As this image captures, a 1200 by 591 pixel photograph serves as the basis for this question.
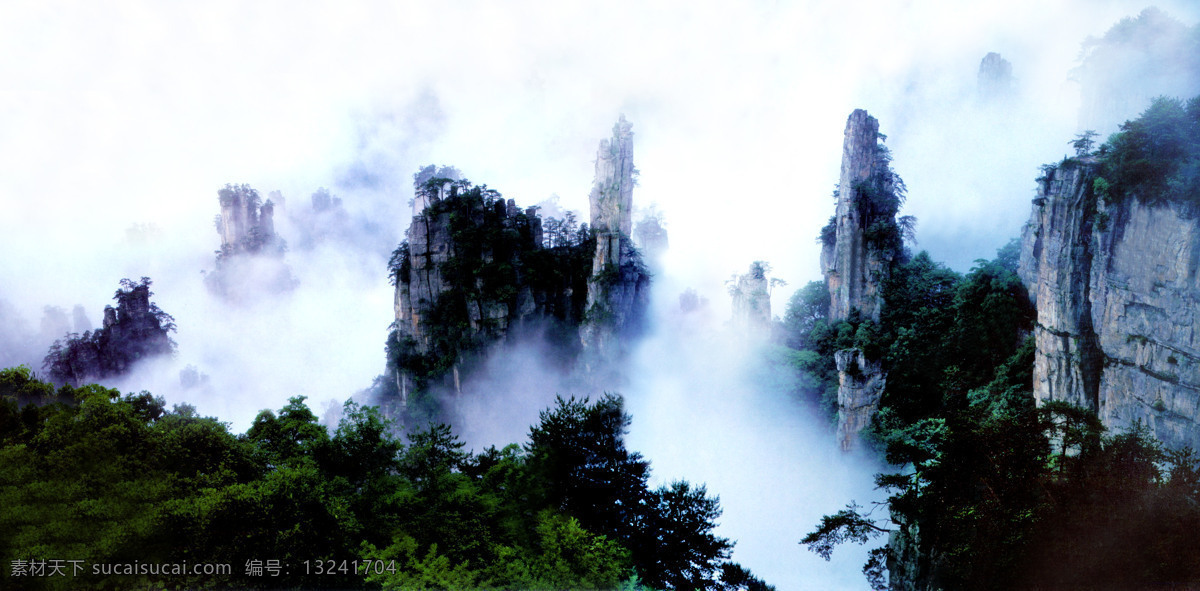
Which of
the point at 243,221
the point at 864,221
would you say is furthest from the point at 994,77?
the point at 243,221

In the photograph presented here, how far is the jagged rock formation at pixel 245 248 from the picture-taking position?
4025 cm

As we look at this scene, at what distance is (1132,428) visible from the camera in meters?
12.3

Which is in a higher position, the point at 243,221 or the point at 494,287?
the point at 243,221

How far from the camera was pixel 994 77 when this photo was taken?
2306 centimetres

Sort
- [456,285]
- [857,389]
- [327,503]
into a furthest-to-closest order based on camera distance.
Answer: [456,285], [857,389], [327,503]

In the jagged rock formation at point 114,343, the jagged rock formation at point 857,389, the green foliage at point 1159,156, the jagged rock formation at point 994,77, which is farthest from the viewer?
the jagged rock formation at point 114,343

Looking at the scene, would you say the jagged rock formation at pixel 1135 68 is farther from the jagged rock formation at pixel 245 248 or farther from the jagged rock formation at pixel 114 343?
the jagged rock formation at pixel 245 248

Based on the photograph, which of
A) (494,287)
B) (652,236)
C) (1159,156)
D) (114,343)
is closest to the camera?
(1159,156)

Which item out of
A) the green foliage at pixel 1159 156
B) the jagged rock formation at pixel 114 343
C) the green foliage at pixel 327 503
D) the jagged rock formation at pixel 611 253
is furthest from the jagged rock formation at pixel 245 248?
the green foliage at pixel 1159 156

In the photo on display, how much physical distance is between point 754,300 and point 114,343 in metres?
34.6

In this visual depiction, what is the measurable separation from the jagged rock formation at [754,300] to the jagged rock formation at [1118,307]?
12.9 meters

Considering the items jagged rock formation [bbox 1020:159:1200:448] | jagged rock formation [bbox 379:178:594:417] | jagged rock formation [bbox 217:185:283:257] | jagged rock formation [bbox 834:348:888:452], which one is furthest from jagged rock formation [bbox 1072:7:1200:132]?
jagged rock formation [bbox 217:185:283:257]

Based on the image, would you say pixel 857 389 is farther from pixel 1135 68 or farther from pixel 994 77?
pixel 994 77

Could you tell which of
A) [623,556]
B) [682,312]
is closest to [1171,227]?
[623,556]
